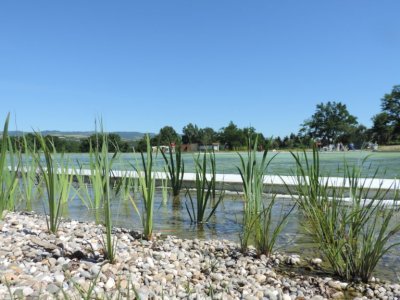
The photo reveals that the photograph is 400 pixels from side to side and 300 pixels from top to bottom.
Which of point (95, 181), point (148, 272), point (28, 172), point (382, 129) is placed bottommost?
point (148, 272)

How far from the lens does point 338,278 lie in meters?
2.12

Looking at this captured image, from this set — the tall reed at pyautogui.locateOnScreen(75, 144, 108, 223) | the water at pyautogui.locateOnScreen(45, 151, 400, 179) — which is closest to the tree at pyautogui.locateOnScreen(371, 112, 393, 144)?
the water at pyautogui.locateOnScreen(45, 151, 400, 179)

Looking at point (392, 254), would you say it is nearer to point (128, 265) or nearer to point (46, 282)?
point (128, 265)

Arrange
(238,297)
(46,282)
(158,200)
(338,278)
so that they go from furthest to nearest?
(158,200) < (338,278) < (238,297) < (46,282)

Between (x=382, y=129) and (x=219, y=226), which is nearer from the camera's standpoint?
(x=219, y=226)

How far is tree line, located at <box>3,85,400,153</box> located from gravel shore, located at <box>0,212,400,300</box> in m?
0.64

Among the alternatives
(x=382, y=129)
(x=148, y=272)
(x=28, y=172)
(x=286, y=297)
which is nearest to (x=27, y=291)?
(x=148, y=272)

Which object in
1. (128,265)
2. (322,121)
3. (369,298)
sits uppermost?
(322,121)

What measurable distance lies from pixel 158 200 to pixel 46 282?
374 centimetres

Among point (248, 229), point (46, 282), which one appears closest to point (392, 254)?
point (248, 229)

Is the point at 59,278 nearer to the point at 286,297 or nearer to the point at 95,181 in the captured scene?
the point at 286,297

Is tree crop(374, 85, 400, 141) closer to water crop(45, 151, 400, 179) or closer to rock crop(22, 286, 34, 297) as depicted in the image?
water crop(45, 151, 400, 179)

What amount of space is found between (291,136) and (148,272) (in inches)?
884

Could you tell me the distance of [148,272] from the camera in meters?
1.92
